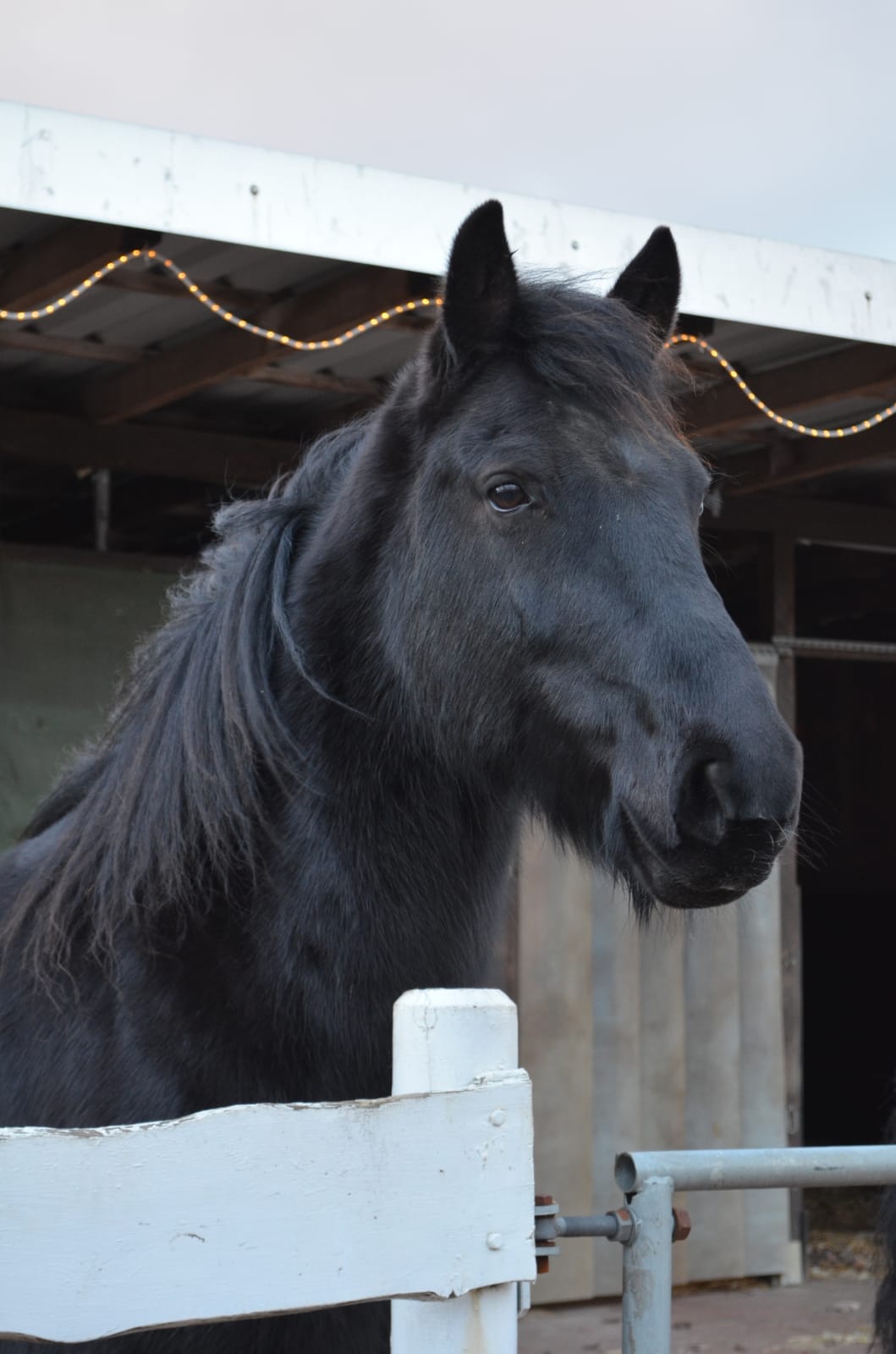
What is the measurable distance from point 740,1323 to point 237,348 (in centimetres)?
413

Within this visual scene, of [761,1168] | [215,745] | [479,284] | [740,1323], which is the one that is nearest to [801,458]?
[740,1323]

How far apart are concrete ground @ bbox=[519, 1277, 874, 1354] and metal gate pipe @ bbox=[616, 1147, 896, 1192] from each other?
3.60 m

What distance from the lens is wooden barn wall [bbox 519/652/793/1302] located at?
18.3 feet

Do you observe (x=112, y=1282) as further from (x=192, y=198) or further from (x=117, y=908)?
(x=192, y=198)

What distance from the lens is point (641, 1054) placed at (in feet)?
19.4

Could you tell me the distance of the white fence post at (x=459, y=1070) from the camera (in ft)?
4.18

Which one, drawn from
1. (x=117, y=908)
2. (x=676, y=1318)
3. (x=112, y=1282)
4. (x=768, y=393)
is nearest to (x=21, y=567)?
(x=768, y=393)

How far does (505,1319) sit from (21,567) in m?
4.23

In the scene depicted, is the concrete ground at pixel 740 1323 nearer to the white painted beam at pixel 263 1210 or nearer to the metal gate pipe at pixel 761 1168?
the metal gate pipe at pixel 761 1168

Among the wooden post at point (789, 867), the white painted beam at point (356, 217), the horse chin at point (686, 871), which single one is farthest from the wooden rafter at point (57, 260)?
the wooden post at point (789, 867)

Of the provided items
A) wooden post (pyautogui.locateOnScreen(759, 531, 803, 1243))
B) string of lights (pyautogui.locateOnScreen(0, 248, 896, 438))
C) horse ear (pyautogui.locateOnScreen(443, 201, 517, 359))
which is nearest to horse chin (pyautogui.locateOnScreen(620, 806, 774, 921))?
horse ear (pyautogui.locateOnScreen(443, 201, 517, 359))

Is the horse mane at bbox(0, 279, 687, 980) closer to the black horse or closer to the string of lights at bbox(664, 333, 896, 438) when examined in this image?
the black horse

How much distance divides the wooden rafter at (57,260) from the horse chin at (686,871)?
89.7 inches

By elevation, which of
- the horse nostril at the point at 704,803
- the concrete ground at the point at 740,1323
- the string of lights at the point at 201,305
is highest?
the string of lights at the point at 201,305
